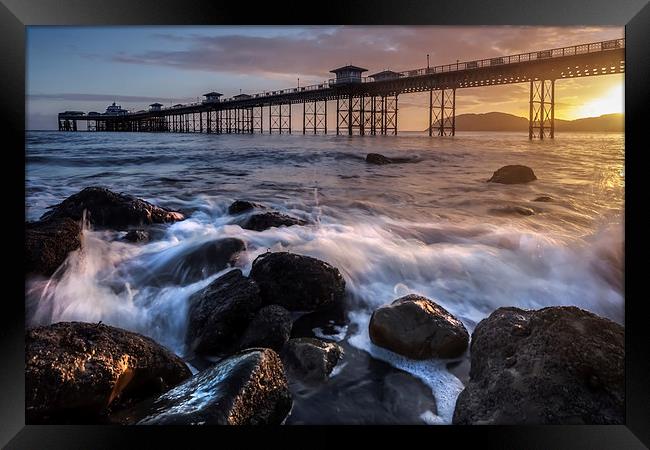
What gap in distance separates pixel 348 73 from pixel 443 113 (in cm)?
121

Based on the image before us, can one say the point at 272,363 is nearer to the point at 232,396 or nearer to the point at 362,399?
the point at 232,396

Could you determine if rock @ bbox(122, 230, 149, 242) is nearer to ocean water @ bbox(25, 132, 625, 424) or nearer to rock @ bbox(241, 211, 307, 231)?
ocean water @ bbox(25, 132, 625, 424)

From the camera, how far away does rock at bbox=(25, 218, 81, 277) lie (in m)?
3.33

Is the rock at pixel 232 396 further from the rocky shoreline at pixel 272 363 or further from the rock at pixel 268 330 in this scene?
the rock at pixel 268 330

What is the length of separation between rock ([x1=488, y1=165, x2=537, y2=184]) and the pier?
48cm

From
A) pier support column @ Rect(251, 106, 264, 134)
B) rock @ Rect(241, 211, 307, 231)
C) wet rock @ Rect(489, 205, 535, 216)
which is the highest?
pier support column @ Rect(251, 106, 264, 134)

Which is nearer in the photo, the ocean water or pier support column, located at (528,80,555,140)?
the ocean water

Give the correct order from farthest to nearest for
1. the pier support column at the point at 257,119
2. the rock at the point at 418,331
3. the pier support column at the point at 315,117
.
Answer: the pier support column at the point at 257,119
the pier support column at the point at 315,117
the rock at the point at 418,331

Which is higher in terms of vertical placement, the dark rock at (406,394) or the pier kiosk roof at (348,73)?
the pier kiosk roof at (348,73)

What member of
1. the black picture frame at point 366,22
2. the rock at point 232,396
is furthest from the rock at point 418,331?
the black picture frame at point 366,22

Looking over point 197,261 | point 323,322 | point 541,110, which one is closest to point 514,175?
point 541,110

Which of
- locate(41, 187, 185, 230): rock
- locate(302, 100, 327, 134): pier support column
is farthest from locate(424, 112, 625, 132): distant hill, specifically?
locate(41, 187, 185, 230): rock

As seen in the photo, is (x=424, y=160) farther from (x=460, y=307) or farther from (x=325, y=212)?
(x=460, y=307)

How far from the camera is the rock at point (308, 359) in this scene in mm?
2787
